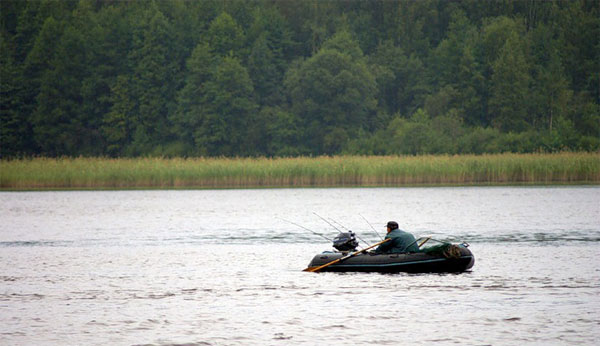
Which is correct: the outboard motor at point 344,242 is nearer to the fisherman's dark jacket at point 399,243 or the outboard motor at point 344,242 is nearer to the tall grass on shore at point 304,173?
the fisherman's dark jacket at point 399,243

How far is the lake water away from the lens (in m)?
14.9

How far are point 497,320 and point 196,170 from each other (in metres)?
36.7

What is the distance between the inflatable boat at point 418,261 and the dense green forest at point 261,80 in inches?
2252

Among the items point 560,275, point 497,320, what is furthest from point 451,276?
point 497,320

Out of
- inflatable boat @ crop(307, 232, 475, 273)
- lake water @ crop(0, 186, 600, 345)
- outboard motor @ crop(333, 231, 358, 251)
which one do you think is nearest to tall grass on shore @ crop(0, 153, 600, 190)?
lake water @ crop(0, 186, 600, 345)

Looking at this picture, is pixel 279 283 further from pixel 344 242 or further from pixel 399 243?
pixel 399 243

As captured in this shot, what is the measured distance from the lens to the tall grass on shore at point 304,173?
159 ft

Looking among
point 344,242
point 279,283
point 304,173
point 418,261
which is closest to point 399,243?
point 418,261

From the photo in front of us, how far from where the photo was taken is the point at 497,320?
50.8 feet

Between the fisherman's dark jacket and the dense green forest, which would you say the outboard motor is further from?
the dense green forest

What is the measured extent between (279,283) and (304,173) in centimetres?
3090

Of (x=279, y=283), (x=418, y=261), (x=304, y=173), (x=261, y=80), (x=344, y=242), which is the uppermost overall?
(x=261, y=80)

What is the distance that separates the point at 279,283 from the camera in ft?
64.7

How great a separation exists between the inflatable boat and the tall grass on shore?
1125 inches
